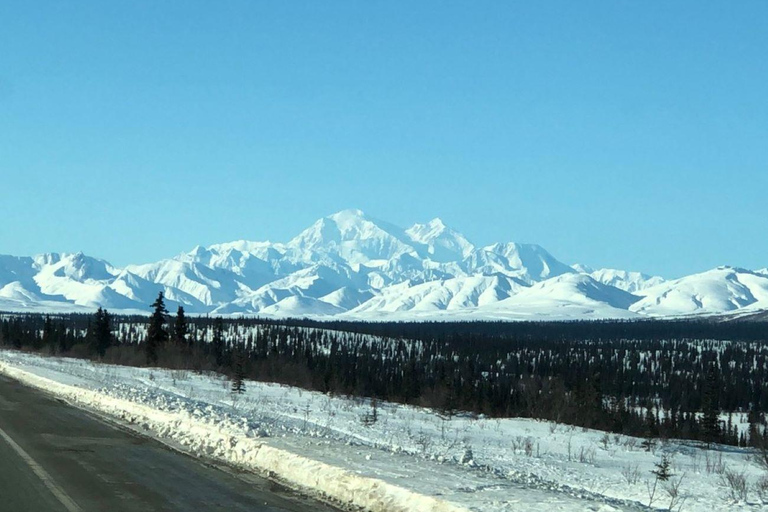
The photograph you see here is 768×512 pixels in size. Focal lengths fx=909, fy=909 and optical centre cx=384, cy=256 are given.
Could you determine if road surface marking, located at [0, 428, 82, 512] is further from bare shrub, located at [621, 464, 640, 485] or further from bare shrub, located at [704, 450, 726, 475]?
bare shrub, located at [704, 450, 726, 475]

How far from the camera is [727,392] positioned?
147 meters

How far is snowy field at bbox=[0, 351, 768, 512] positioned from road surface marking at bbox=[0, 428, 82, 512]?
288 centimetres

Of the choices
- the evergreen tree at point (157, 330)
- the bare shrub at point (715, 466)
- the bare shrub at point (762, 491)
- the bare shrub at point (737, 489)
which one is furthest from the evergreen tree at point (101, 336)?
the bare shrub at point (762, 491)

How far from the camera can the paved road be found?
11.3 m

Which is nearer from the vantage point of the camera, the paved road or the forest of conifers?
the paved road

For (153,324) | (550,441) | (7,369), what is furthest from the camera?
(153,324)

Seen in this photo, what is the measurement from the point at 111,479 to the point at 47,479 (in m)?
0.86

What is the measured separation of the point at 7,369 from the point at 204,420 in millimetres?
26371

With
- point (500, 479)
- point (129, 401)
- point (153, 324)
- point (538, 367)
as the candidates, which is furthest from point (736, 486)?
point (538, 367)

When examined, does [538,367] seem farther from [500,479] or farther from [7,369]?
[500,479]

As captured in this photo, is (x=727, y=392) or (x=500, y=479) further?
(x=727, y=392)

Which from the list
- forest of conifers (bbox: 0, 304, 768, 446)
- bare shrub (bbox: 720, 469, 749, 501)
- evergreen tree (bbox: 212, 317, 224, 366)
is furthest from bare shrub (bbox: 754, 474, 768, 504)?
evergreen tree (bbox: 212, 317, 224, 366)

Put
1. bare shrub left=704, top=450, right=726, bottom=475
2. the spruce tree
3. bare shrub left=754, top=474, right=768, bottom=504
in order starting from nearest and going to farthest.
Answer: bare shrub left=754, top=474, right=768, bottom=504 → bare shrub left=704, top=450, right=726, bottom=475 → the spruce tree

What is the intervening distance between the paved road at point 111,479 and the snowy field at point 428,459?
80 centimetres
